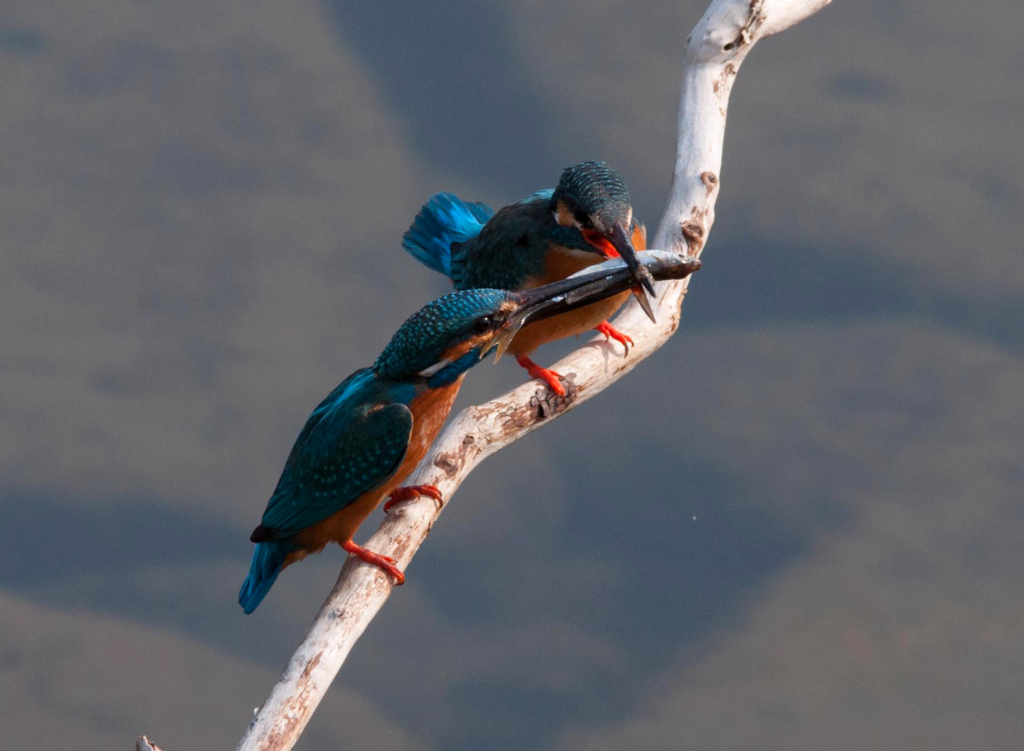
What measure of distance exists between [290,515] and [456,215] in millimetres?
1413

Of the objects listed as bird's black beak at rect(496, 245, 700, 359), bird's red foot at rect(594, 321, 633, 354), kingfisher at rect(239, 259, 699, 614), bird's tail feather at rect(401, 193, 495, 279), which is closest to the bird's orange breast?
kingfisher at rect(239, 259, 699, 614)

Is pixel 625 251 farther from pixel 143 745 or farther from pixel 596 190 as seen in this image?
pixel 143 745

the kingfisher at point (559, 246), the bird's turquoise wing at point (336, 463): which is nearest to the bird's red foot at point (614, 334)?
the kingfisher at point (559, 246)

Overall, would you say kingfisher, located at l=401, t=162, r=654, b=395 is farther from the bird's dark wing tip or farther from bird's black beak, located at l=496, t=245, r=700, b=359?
the bird's dark wing tip

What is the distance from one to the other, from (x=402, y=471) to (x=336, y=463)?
6.4 inches

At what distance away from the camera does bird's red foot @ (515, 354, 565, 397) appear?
3324 millimetres

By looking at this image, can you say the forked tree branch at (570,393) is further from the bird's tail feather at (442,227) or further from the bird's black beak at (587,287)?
the bird's tail feather at (442,227)

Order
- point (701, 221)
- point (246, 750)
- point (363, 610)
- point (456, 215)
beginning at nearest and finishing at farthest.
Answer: point (246, 750), point (363, 610), point (701, 221), point (456, 215)

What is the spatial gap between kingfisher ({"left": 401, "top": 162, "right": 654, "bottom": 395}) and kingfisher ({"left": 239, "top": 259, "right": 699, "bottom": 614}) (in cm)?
25

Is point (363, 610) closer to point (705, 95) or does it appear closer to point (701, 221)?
point (701, 221)

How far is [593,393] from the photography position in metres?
3.49

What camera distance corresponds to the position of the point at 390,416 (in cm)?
276

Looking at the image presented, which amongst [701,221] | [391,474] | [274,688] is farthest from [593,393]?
[274,688]

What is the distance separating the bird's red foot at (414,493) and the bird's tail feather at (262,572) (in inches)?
11.1
